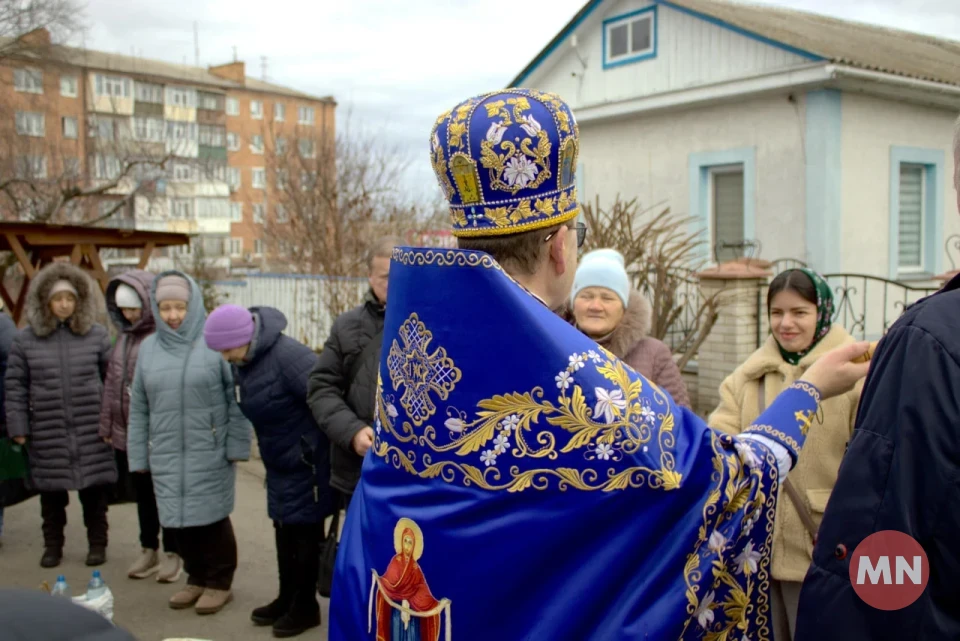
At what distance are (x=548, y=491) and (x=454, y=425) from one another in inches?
9.3

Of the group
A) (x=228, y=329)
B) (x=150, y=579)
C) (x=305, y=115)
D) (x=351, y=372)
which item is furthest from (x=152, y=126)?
(x=351, y=372)

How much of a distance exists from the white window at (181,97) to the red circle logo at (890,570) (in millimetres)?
61477

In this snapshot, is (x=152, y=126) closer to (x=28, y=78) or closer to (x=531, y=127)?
(x=28, y=78)

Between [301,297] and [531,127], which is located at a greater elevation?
[531,127]

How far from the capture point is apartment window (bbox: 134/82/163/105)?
2212 inches

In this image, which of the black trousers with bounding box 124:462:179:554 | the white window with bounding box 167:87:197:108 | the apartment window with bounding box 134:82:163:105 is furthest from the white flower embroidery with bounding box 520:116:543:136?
the white window with bounding box 167:87:197:108

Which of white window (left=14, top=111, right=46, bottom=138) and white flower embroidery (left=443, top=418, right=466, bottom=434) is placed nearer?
white flower embroidery (left=443, top=418, right=466, bottom=434)

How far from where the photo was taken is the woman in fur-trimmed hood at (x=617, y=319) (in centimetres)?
364

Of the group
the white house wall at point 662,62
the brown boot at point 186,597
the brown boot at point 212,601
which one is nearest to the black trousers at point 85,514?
the brown boot at point 186,597

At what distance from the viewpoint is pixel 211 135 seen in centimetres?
5956

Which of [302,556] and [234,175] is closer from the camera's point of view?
[302,556]

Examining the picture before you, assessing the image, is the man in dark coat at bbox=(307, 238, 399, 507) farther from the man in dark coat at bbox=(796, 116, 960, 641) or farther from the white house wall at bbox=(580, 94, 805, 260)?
the white house wall at bbox=(580, 94, 805, 260)

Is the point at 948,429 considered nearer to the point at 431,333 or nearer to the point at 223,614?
the point at 431,333

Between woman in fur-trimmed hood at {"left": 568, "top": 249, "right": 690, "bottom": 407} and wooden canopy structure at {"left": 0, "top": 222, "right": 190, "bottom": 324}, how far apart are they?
8.91 meters
